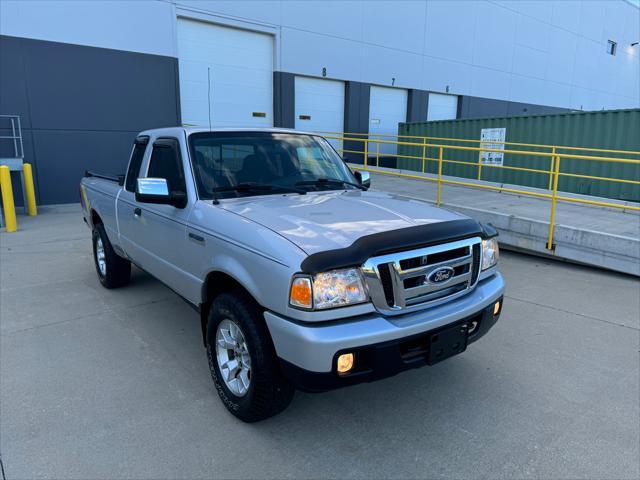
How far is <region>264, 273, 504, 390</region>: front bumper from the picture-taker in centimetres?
235

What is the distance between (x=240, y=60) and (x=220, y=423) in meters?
13.6

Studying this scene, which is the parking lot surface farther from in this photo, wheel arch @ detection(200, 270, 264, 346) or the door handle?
the door handle

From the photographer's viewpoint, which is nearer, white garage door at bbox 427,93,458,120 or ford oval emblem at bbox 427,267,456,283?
ford oval emblem at bbox 427,267,456,283

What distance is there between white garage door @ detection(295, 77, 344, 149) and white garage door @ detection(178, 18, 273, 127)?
1228 mm

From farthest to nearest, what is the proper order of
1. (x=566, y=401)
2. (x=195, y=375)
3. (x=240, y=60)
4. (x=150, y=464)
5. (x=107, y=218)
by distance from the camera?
(x=240, y=60), (x=107, y=218), (x=195, y=375), (x=566, y=401), (x=150, y=464)

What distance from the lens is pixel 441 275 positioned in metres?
2.78

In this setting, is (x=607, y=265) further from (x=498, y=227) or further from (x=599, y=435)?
(x=599, y=435)

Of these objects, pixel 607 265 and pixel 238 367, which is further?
pixel 607 265

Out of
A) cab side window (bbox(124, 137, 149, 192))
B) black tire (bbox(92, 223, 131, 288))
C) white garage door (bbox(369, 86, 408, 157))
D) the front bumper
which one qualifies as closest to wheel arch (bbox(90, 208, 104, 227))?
black tire (bbox(92, 223, 131, 288))

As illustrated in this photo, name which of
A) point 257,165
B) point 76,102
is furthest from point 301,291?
point 76,102

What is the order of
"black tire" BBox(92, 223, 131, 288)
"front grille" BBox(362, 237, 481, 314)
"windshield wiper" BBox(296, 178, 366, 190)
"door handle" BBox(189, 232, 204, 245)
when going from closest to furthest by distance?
"front grille" BBox(362, 237, 481, 314), "door handle" BBox(189, 232, 204, 245), "windshield wiper" BBox(296, 178, 366, 190), "black tire" BBox(92, 223, 131, 288)

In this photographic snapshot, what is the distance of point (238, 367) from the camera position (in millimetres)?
2979

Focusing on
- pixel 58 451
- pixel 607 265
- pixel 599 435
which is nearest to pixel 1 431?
pixel 58 451

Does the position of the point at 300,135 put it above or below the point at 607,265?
above
